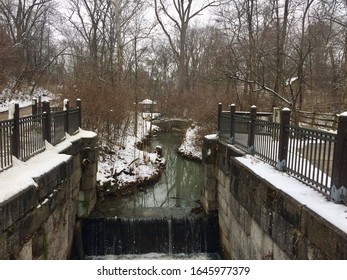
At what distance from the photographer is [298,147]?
5906mm

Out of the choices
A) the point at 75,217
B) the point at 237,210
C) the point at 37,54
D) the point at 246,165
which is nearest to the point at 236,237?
the point at 237,210

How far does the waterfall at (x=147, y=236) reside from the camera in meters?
9.31

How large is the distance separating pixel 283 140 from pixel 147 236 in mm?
5153

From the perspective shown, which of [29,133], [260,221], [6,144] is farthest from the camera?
[29,133]

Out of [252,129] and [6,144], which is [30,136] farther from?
[252,129]

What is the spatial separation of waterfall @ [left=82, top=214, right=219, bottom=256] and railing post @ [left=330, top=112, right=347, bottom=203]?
5.70 meters

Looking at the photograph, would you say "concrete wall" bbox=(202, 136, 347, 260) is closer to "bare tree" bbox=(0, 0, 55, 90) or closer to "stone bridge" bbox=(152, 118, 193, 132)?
"stone bridge" bbox=(152, 118, 193, 132)

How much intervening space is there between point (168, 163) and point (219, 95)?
5340 mm

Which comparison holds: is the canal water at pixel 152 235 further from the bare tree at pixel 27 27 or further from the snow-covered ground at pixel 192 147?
the bare tree at pixel 27 27

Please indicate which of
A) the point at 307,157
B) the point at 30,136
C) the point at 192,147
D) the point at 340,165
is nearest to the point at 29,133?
the point at 30,136

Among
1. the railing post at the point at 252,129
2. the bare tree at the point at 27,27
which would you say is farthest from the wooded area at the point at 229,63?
the railing post at the point at 252,129

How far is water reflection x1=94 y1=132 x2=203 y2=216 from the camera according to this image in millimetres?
11547

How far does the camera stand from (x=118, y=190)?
13.0 metres

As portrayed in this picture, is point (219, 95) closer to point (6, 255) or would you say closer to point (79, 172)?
point (79, 172)
